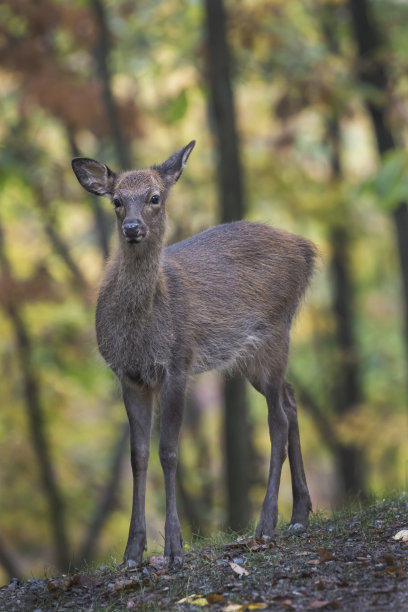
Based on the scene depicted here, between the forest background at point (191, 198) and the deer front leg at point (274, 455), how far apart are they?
3810 mm

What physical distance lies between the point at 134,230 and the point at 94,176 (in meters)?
0.79

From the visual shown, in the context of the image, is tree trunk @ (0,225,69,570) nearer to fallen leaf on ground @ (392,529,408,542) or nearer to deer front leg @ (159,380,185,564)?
deer front leg @ (159,380,185,564)

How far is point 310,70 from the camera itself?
1369 centimetres

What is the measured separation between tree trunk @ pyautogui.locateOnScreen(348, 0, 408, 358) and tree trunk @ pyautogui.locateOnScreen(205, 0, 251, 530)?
2662 mm

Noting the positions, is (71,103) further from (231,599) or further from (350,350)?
(231,599)

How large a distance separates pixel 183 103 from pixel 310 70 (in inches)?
99.8

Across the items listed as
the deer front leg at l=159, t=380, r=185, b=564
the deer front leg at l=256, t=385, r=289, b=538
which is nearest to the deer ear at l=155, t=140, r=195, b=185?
the deer front leg at l=159, t=380, r=185, b=564

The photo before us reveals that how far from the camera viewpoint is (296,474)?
303 inches

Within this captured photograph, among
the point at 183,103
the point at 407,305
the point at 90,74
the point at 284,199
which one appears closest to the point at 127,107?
the point at 90,74

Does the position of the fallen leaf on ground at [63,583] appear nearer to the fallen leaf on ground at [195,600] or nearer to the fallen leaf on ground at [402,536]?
the fallen leaf on ground at [195,600]

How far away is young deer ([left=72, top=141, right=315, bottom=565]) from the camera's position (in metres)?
6.89

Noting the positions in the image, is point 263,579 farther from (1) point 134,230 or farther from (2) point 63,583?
(1) point 134,230

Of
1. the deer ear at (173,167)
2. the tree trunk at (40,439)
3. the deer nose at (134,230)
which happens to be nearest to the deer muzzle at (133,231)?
the deer nose at (134,230)

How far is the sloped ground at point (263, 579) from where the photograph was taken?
533 cm
